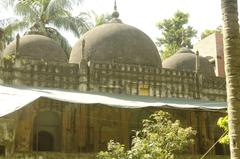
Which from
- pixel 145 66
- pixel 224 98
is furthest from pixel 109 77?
pixel 224 98

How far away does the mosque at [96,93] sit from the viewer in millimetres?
12984

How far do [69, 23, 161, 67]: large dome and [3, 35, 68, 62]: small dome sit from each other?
0.70 metres

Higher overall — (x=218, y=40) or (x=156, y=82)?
(x=218, y=40)

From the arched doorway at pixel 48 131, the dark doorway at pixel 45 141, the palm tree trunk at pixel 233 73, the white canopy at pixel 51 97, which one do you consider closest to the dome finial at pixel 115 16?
the arched doorway at pixel 48 131

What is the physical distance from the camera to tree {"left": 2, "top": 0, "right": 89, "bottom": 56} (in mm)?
21797

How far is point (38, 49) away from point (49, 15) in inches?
224

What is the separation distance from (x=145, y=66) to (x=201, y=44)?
1288cm

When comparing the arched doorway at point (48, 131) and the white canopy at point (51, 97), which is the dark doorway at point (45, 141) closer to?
the arched doorway at point (48, 131)

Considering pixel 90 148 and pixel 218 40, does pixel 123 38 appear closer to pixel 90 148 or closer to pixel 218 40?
pixel 90 148

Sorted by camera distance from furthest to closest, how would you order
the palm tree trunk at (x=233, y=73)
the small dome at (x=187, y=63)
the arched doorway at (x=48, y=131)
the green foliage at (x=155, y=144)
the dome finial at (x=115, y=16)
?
the small dome at (x=187, y=63) → the dome finial at (x=115, y=16) → the arched doorway at (x=48, y=131) → the green foliage at (x=155, y=144) → the palm tree trunk at (x=233, y=73)

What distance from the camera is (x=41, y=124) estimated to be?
50.5 ft

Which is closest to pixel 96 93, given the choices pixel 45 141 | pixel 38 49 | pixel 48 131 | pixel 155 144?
pixel 48 131

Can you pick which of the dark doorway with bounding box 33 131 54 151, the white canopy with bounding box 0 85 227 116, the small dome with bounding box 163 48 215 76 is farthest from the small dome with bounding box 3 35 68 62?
the small dome with bounding box 163 48 215 76

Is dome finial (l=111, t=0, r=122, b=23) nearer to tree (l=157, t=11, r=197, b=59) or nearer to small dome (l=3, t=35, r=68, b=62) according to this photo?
small dome (l=3, t=35, r=68, b=62)
